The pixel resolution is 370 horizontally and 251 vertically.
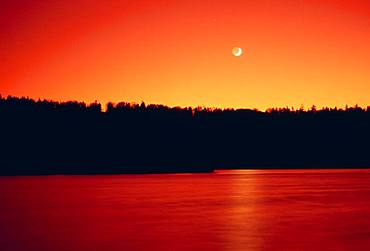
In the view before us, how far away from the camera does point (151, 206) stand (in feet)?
147

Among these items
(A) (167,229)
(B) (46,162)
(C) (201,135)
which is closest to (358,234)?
(A) (167,229)

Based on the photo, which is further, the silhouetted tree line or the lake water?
the silhouetted tree line

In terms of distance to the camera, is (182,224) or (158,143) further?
(158,143)

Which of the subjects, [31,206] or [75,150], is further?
[75,150]

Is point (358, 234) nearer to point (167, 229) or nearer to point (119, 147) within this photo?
point (167, 229)

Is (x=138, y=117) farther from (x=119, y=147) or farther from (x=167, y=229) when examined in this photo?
(x=167, y=229)

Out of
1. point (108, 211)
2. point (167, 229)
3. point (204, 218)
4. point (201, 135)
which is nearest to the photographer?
point (167, 229)

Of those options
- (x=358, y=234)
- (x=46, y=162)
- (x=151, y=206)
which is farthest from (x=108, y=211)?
(x=46, y=162)

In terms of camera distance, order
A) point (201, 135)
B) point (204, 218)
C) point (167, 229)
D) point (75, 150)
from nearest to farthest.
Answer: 1. point (167, 229)
2. point (204, 218)
3. point (75, 150)
4. point (201, 135)

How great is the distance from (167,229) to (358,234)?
347 inches

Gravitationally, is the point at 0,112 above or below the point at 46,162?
above

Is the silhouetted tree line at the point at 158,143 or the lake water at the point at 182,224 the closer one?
the lake water at the point at 182,224

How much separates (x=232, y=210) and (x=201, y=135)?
13788cm

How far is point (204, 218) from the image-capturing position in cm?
3625
